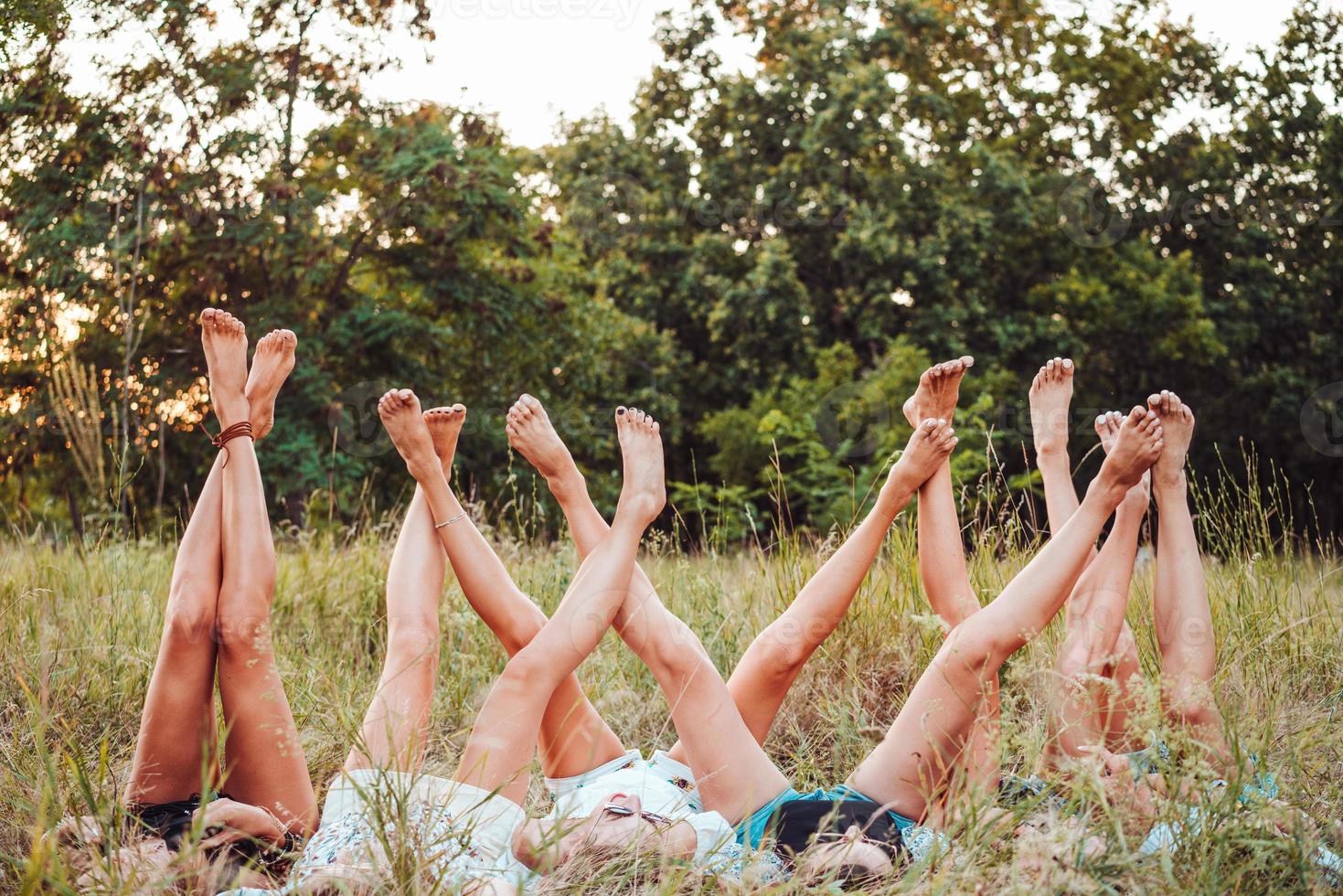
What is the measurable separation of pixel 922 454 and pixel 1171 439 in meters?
0.60

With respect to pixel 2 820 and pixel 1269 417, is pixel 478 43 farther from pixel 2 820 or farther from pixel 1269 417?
pixel 1269 417

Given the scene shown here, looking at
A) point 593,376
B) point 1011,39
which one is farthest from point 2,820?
point 1011,39

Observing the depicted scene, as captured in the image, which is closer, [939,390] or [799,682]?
[939,390]

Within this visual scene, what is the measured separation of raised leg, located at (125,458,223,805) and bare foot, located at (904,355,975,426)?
1675 millimetres

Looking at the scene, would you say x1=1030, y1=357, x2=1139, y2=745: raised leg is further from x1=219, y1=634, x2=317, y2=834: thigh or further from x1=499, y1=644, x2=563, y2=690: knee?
x1=219, y1=634, x2=317, y2=834: thigh

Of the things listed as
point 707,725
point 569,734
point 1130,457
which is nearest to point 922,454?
point 1130,457

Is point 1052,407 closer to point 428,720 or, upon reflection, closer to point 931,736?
point 931,736

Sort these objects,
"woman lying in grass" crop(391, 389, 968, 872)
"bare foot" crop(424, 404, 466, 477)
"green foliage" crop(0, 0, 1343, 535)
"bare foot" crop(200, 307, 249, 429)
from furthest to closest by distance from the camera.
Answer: "green foliage" crop(0, 0, 1343, 535) < "bare foot" crop(424, 404, 466, 477) < "bare foot" crop(200, 307, 249, 429) < "woman lying in grass" crop(391, 389, 968, 872)

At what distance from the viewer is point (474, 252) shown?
1092 centimetres

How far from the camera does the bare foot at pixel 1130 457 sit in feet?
7.28

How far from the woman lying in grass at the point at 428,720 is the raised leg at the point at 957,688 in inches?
25.8

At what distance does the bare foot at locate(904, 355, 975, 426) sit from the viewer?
8.16 feet

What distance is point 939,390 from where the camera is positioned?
8.21 ft

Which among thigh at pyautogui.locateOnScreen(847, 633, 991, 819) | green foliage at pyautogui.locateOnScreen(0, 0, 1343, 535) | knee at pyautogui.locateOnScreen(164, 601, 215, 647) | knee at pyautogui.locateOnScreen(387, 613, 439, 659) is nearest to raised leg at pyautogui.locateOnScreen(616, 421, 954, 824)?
thigh at pyautogui.locateOnScreen(847, 633, 991, 819)
